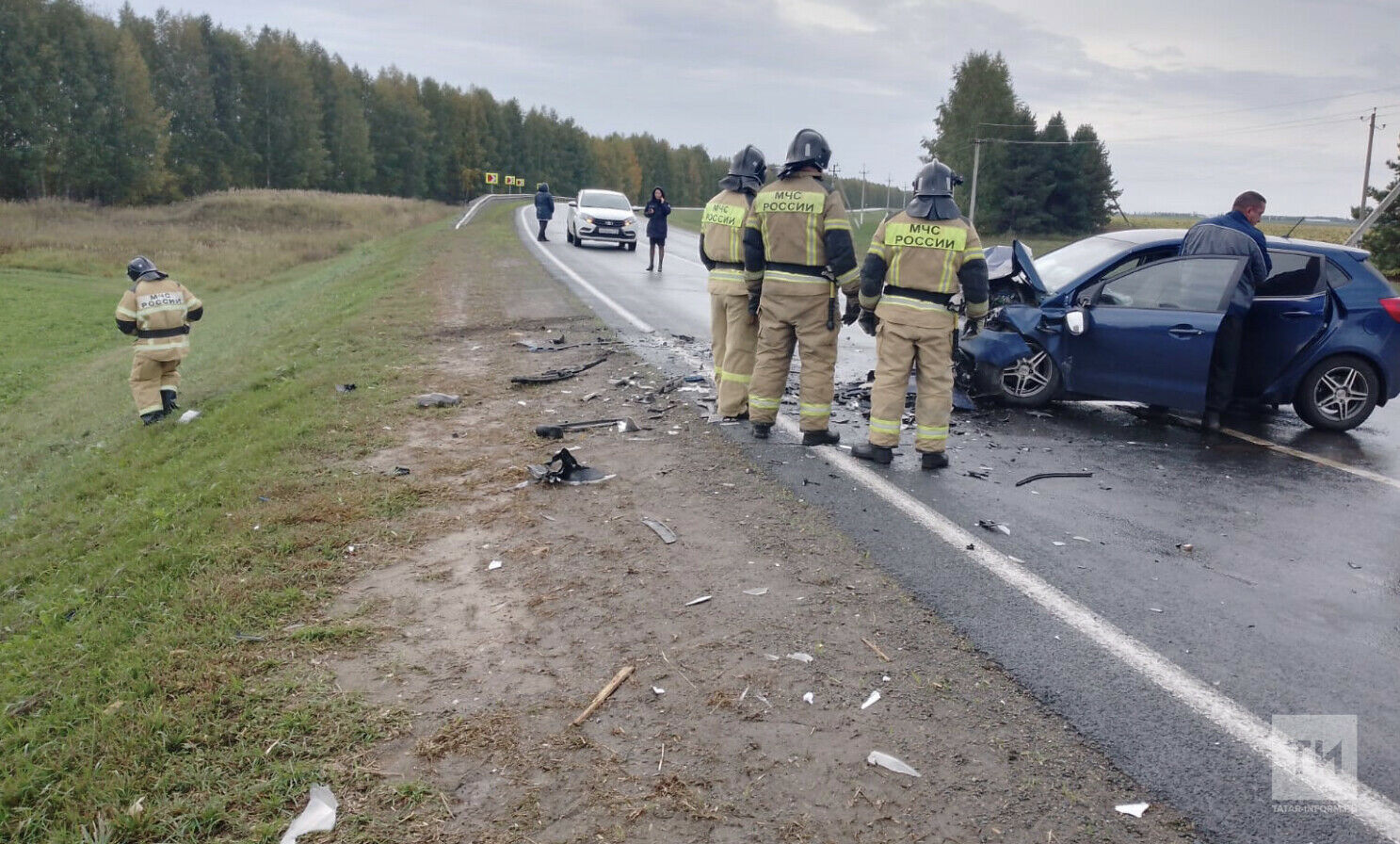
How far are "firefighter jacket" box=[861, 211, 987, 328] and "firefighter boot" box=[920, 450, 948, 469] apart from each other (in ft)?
2.85

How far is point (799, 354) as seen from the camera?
7125 mm

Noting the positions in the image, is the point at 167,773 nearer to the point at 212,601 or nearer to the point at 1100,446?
the point at 212,601

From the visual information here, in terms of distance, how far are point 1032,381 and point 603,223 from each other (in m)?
21.3

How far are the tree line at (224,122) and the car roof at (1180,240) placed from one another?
6903 centimetres

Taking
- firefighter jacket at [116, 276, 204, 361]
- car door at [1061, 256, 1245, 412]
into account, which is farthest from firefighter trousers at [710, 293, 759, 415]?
firefighter jacket at [116, 276, 204, 361]

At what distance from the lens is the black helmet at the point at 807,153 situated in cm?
690

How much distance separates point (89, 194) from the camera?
69.2 m

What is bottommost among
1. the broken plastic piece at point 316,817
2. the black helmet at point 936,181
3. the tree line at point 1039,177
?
the broken plastic piece at point 316,817

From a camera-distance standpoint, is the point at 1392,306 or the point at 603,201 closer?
the point at 1392,306

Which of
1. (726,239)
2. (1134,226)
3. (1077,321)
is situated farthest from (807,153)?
(1134,226)

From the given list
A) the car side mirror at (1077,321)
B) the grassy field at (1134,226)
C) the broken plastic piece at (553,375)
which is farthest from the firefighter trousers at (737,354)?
the grassy field at (1134,226)

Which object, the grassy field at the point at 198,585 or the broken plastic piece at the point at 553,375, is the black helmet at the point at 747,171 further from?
the grassy field at the point at 198,585

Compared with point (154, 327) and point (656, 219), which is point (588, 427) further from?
point (656, 219)

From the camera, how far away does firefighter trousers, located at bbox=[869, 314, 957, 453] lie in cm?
651
